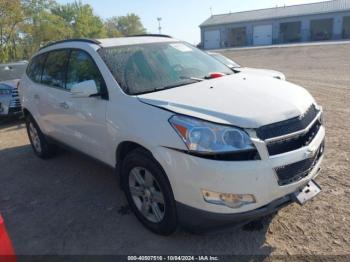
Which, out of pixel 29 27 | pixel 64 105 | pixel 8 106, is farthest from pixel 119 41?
pixel 29 27

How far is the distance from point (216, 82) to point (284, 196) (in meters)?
1.40

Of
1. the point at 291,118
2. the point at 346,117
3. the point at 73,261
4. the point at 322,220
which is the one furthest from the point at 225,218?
the point at 346,117

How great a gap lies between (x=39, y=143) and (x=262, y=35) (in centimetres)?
5222

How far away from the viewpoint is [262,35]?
172ft

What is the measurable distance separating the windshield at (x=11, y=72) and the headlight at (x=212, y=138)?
8.37 metres

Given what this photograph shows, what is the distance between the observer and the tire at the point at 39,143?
5.37 m

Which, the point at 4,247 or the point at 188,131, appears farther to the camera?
the point at 188,131

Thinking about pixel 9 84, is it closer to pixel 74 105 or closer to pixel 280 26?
pixel 74 105

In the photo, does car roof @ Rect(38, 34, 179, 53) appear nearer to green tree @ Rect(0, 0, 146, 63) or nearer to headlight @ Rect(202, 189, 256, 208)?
headlight @ Rect(202, 189, 256, 208)

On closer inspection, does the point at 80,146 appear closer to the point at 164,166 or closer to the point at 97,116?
the point at 97,116

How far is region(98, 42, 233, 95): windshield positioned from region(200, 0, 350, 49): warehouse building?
2010 inches

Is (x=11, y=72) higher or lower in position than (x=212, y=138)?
higher

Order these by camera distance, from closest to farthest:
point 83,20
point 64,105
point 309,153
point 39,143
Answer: point 309,153, point 64,105, point 39,143, point 83,20

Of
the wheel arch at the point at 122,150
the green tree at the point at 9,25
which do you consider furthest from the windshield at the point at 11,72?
the green tree at the point at 9,25
